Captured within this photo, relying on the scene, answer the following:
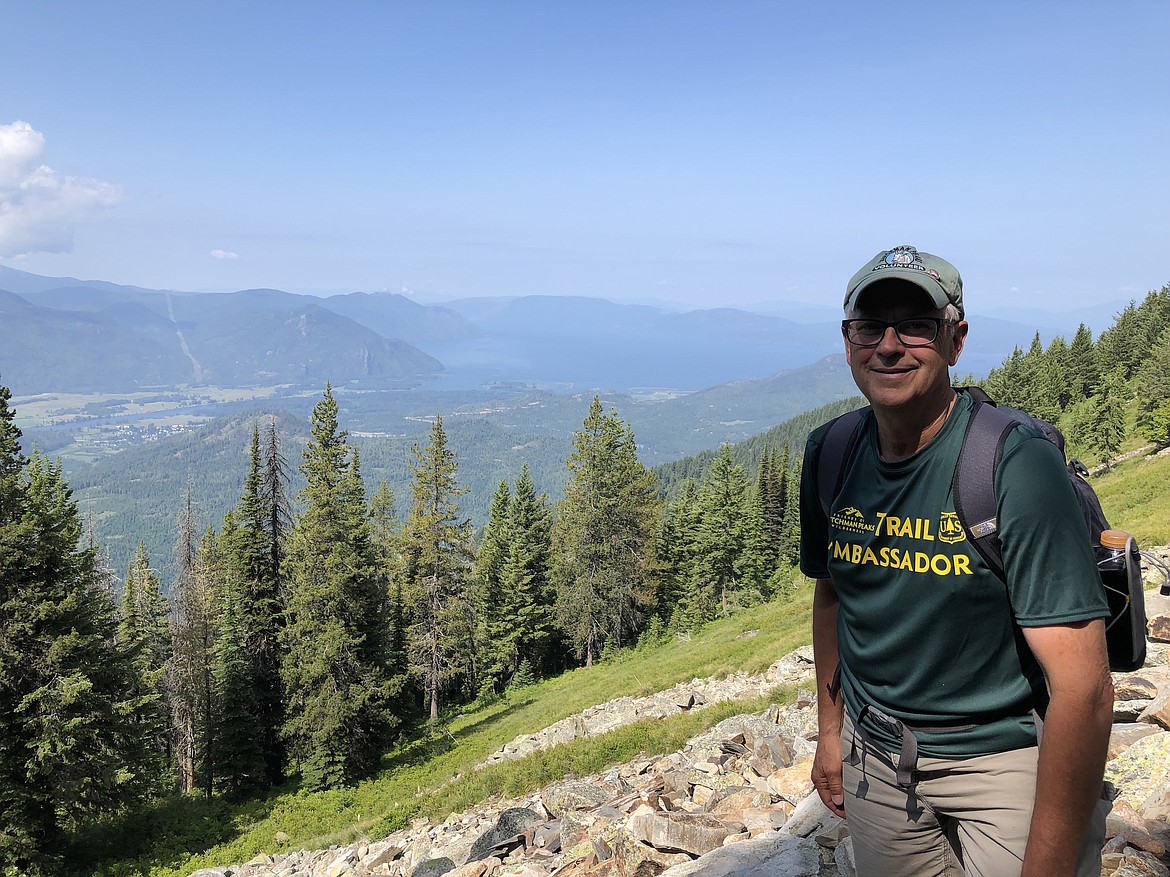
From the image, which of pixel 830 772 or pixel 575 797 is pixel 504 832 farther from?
pixel 830 772

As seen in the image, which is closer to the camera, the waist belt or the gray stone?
the waist belt

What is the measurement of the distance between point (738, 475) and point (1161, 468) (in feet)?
82.6

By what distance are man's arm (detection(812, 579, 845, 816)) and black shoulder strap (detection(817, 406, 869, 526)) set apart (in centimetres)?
56

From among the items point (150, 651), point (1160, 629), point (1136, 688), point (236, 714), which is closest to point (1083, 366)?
point (1160, 629)

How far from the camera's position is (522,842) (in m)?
8.44

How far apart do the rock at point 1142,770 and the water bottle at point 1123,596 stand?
3.28 meters

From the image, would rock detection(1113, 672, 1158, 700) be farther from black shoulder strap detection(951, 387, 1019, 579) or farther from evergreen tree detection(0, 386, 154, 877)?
evergreen tree detection(0, 386, 154, 877)

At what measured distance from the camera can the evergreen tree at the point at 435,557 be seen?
1175 inches

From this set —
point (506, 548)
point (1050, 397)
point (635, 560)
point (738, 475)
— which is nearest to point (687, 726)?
point (635, 560)

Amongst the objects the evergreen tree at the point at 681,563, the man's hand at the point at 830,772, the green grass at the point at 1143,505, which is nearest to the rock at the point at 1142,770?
the man's hand at the point at 830,772

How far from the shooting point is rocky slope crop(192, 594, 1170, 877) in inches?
193

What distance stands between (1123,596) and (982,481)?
2.03 ft

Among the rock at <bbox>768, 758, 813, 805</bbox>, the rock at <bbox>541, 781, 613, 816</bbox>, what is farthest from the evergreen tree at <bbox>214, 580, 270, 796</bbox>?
the rock at <bbox>768, 758, 813, 805</bbox>

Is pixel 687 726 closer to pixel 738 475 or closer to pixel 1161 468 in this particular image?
pixel 1161 468
